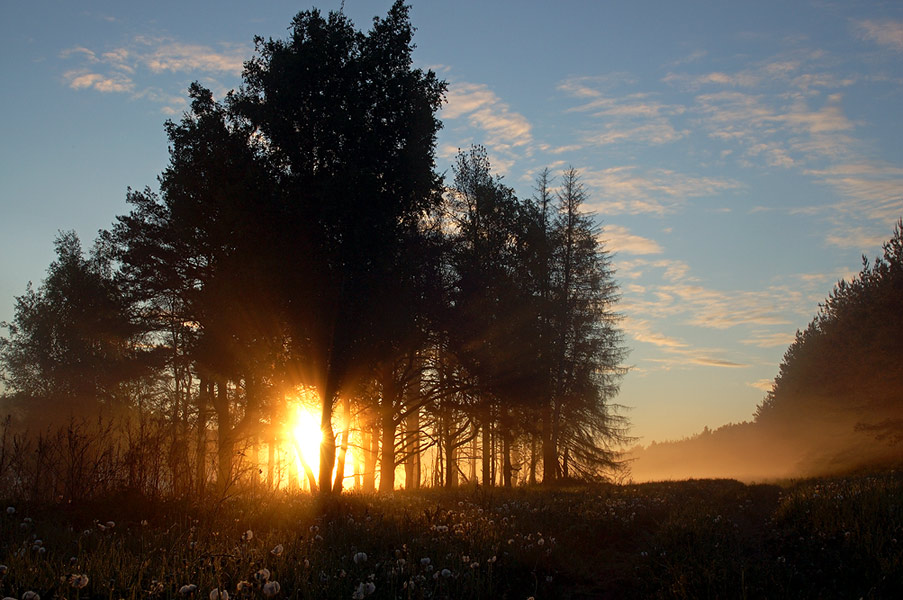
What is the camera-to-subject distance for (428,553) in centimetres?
705

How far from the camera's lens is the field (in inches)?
209

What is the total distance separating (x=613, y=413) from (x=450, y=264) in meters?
15.6

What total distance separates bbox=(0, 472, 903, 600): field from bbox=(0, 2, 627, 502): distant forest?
4.66ft

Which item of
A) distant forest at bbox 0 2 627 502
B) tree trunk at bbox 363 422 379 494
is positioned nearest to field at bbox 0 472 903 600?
distant forest at bbox 0 2 627 502

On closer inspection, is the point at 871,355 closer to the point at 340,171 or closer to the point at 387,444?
the point at 387,444

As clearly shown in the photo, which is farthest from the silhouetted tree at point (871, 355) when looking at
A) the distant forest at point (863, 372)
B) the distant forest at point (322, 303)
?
the distant forest at point (322, 303)

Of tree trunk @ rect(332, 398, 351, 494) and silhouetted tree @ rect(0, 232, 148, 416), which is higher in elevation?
silhouetted tree @ rect(0, 232, 148, 416)

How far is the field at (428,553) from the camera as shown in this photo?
5.30 metres

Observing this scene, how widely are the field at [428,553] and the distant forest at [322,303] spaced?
4.66 feet

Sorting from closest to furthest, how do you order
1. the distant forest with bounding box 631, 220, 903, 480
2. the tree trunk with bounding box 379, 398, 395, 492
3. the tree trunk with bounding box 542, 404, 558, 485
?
the tree trunk with bounding box 379, 398, 395, 492
the tree trunk with bounding box 542, 404, 558, 485
the distant forest with bounding box 631, 220, 903, 480

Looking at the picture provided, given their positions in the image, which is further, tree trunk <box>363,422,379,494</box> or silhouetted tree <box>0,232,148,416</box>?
silhouetted tree <box>0,232,148,416</box>

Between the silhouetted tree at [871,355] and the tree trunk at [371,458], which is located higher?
the silhouetted tree at [871,355]

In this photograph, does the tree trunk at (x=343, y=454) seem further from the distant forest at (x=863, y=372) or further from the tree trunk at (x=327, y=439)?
the distant forest at (x=863, y=372)

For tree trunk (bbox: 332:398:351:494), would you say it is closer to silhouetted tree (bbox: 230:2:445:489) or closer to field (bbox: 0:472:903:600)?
silhouetted tree (bbox: 230:2:445:489)
